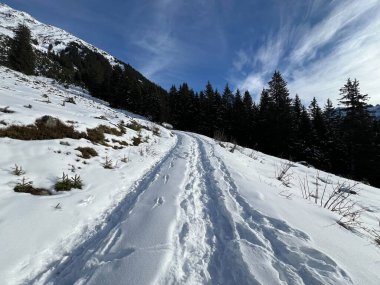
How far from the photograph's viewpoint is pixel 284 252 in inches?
121

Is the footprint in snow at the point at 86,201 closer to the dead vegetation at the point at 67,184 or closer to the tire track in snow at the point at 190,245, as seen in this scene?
the dead vegetation at the point at 67,184

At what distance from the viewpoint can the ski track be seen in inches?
104

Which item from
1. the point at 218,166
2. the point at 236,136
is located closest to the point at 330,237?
the point at 218,166

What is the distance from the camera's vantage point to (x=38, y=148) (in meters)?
6.44

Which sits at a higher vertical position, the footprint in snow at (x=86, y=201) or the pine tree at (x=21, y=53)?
the pine tree at (x=21, y=53)

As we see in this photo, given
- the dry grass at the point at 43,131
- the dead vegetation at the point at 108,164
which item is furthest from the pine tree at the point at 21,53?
the dead vegetation at the point at 108,164

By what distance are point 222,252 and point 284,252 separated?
2.82ft

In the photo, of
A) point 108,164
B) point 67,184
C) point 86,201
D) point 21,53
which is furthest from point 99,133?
point 21,53

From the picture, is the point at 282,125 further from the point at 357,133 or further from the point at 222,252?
the point at 222,252

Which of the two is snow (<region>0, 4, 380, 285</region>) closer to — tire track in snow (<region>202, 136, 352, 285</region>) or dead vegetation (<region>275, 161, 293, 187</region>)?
tire track in snow (<region>202, 136, 352, 285</region>)

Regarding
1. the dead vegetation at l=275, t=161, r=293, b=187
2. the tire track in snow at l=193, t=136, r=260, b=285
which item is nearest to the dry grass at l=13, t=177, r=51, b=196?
the tire track in snow at l=193, t=136, r=260, b=285

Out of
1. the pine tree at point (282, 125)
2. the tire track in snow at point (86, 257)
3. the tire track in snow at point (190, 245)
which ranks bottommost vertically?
the tire track in snow at point (86, 257)

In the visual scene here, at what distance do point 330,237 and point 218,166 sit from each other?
5578 millimetres

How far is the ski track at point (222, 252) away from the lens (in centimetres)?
264
